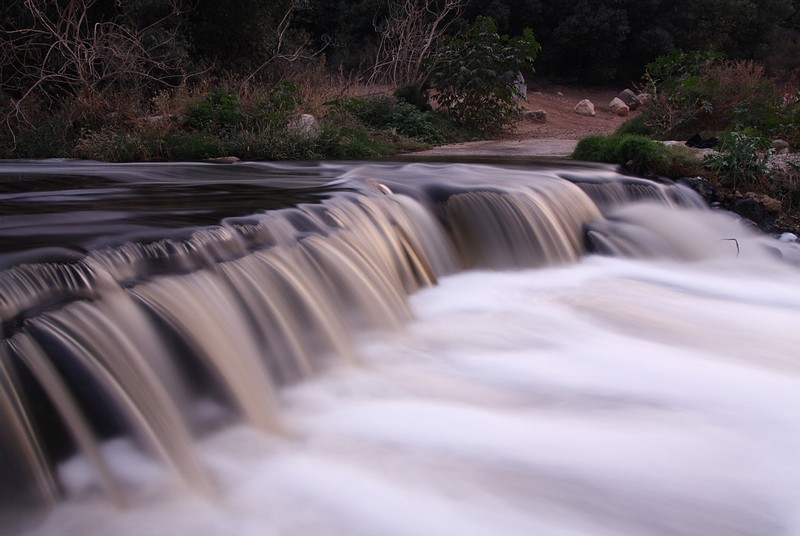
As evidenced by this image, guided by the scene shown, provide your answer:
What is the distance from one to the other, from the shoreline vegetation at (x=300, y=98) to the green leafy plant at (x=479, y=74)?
3 centimetres

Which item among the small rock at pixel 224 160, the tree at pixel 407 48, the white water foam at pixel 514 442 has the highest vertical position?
the tree at pixel 407 48

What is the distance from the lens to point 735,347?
4.92 metres

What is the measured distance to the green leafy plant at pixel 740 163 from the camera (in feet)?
28.0

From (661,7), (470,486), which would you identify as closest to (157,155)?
(470,486)

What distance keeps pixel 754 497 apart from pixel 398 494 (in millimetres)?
1415

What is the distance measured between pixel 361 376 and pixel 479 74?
38.5 ft

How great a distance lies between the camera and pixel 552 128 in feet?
57.7

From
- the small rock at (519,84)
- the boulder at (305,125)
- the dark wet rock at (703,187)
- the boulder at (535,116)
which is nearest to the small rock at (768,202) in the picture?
the dark wet rock at (703,187)

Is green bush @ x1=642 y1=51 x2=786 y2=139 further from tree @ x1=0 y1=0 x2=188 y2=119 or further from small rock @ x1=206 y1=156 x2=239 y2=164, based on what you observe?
tree @ x1=0 y1=0 x2=188 y2=119

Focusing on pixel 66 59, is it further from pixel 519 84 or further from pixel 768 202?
pixel 768 202

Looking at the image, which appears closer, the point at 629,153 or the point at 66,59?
the point at 629,153

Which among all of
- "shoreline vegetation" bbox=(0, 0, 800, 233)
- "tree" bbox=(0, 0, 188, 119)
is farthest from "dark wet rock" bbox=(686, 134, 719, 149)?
"tree" bbox=(0, 0, 188, 119)

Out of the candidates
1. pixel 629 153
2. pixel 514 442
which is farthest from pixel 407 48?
pixel 514 442

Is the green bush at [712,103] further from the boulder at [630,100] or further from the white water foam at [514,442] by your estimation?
the boulder at [630,100]
